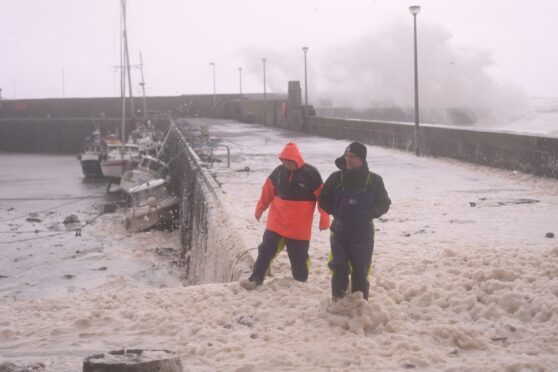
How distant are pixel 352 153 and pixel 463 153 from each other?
48.6 feet

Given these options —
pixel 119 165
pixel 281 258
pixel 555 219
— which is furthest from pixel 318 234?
pixel 119 165

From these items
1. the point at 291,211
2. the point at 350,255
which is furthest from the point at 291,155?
Answer: the point at 350,255

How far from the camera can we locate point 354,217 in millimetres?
6051

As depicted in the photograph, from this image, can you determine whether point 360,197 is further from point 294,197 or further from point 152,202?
point 152,202

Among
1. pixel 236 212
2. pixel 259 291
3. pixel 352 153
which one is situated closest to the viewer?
pixel 352 153

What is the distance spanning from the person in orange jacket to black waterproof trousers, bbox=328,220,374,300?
0.58 m

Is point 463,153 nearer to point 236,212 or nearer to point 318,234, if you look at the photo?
point 236,212

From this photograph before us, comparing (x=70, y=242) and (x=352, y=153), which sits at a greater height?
(x=352, y=153)

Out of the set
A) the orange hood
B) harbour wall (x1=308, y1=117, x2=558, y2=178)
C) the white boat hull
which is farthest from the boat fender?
the orange hood

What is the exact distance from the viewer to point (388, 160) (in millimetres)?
21484

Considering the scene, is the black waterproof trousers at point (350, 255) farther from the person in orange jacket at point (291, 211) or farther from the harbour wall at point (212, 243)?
the harbour wall at point (212, 243)

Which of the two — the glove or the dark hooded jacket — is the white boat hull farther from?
the dark hooded jacket

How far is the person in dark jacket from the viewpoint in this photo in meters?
6.05

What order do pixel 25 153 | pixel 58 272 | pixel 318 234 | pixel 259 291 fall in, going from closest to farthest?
pixel 259 291 → pixel 318 234 → pixel 58 272 → pixel 25 153
